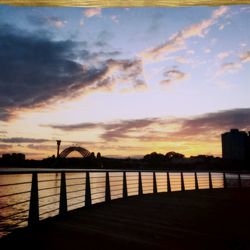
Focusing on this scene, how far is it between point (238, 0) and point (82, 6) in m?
1.30

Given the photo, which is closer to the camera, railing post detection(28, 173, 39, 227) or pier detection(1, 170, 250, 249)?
pier detection(1, 170, 250, 249)

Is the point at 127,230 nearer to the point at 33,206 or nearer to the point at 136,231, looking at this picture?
the point at 136,231

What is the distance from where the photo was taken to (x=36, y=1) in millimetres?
2881

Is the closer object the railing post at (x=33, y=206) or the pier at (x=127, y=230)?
the pier at (x=127, y=230)

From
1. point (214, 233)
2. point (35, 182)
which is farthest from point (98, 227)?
point (214, 233)

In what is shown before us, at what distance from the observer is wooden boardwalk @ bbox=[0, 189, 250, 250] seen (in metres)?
5.66

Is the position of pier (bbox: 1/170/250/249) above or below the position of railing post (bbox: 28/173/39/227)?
below

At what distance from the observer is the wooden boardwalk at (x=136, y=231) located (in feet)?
18.6

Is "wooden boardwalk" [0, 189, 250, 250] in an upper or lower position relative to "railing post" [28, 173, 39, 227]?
lower

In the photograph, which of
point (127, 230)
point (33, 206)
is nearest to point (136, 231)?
point (127, 230)

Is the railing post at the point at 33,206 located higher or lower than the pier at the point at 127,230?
higher

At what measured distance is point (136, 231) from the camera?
689cm

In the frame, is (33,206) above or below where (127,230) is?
above

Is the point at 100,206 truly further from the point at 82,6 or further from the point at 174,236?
the point at 82,6
